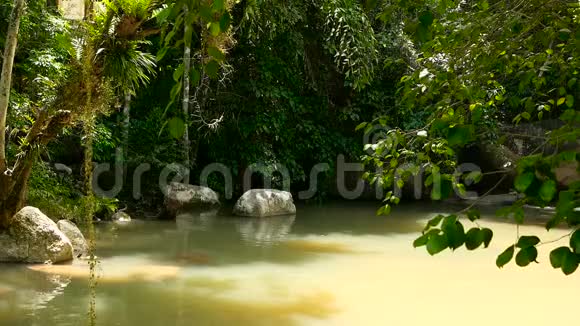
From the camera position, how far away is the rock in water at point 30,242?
17.3 feet

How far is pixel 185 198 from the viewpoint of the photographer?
8.77 meters

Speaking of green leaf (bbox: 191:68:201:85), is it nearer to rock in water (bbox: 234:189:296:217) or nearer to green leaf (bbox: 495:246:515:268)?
green leaf (bbox: 495:246:515:268)

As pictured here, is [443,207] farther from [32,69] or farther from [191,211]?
[32,69]

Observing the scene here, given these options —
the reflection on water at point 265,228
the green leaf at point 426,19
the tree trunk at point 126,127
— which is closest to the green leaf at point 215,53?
the green leaf at point 426,19

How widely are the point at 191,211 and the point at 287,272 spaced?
3797mm

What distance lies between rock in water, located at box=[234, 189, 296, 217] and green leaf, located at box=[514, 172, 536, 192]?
8.11 m

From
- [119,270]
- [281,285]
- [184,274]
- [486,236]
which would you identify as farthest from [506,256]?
[119,270]

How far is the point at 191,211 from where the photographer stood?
28.9 ft

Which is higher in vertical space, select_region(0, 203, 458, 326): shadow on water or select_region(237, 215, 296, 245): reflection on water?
select_region(237, 215, 296, 245): reflection on water

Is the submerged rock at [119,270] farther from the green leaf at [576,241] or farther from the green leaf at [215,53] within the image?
the green leaf at [576,241]

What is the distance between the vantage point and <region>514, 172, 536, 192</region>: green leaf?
748 millimetres

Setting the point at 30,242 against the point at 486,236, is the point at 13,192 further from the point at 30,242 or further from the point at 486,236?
the point at 486,236

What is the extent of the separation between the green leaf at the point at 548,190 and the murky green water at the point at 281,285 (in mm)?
3253

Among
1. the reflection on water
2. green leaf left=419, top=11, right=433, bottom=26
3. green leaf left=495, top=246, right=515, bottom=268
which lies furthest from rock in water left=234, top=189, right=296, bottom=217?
green leaf left=495, top=246, right=515, bottom=268
